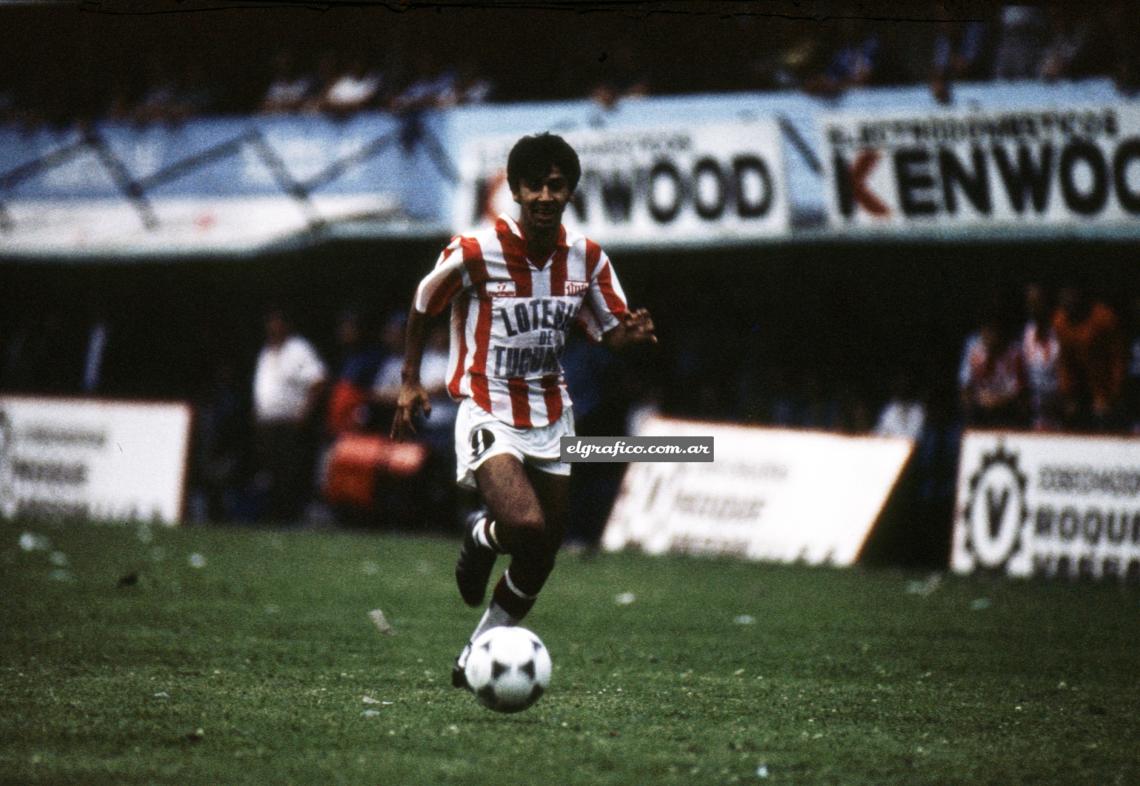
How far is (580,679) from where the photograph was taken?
820 centimetres

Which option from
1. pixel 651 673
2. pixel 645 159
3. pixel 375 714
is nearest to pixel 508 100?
pixel 645 159

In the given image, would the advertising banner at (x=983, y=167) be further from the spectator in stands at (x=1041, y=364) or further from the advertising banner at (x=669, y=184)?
the spectator in stands at (x=1041, y=364)

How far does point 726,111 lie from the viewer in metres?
18.3

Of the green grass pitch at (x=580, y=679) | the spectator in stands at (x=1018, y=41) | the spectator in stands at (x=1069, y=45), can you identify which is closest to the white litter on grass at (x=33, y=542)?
the green grass pitch at (x=580, y=679)

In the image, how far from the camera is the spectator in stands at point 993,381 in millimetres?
15555

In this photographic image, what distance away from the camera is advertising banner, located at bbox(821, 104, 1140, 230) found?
1565cm

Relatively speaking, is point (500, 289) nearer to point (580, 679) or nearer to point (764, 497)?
point (580, 679)

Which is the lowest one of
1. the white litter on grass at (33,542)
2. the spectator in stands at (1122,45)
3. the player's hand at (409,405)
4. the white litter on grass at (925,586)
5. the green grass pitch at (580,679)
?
the white litter on grass at (33,542)

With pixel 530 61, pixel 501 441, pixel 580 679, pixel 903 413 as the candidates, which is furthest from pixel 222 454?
pixel 501 441

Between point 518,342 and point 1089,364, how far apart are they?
8.74 metres

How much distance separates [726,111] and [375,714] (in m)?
12.2

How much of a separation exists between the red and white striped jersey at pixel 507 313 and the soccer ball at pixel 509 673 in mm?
1079

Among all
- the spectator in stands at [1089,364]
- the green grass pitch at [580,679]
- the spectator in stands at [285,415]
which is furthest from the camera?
the spectator in stands at [285,415]

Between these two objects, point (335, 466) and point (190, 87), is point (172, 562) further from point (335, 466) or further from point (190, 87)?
point (190, 87)
